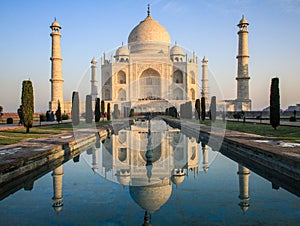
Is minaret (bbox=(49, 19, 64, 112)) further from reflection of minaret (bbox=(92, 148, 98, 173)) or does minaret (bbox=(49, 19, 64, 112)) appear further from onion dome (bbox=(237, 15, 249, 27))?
reflection of minaret (bbox=(92, 148, 98, 173))

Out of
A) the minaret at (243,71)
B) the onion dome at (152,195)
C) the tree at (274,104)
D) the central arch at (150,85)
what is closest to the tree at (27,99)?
the onion dome at (152,195)

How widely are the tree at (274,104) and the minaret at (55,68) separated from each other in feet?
54.4

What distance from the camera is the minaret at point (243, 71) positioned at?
2181cm

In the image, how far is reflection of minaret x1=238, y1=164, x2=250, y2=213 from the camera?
2.91m

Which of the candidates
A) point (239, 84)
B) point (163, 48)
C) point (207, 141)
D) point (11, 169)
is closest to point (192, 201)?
point (11, 169)

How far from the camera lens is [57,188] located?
350 cm

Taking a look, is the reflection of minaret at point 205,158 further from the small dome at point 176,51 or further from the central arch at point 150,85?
the small dome at point 176,51

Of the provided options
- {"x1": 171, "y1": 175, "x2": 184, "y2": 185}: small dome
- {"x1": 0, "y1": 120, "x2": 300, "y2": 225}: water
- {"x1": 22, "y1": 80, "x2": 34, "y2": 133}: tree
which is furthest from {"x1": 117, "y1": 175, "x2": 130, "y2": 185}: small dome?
{"x1": 22, "y1": 80, "x2": 34, "y2": 133}: tree

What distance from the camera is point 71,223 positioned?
7.99 feet

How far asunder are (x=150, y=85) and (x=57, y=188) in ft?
89.6

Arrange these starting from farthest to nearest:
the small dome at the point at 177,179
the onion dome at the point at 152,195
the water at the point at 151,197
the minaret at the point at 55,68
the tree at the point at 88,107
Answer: the minaret at the point at 55,68
the tree at the point at 88,107
the small dome at the point at 177,179
the onion dome at the point at 152,195
the water at the point at 151,197

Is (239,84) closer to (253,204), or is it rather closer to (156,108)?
(156,108)

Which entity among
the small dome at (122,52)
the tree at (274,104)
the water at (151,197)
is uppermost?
the small dome at (122,52)

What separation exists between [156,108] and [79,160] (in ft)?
74.1
